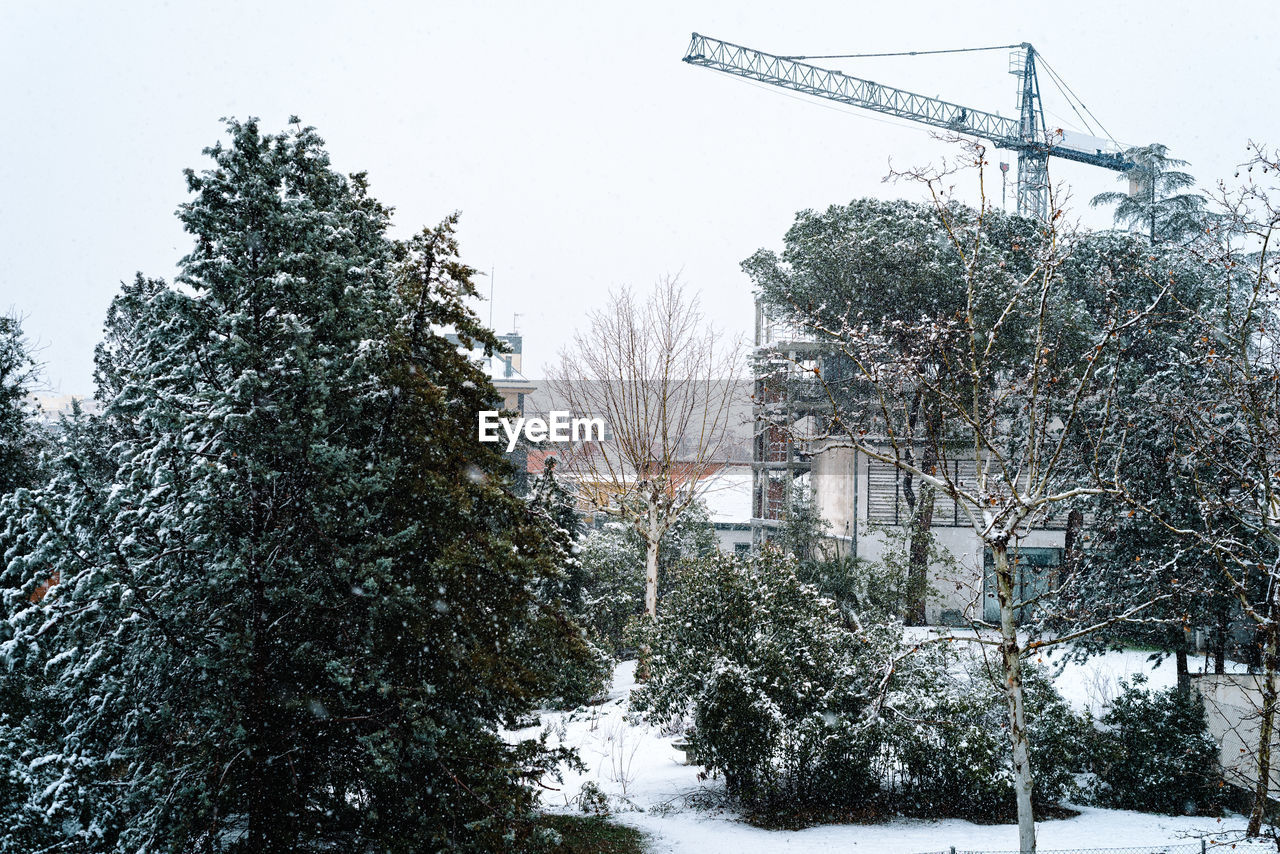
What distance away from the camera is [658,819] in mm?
13031

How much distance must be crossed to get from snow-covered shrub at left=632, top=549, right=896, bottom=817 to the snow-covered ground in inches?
32.7

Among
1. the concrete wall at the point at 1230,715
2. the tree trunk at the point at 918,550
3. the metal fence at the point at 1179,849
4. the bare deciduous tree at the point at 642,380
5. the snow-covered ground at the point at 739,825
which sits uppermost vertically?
the bare deciduous tree at the point at 642,380

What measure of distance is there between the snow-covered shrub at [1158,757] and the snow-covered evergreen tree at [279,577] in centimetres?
944

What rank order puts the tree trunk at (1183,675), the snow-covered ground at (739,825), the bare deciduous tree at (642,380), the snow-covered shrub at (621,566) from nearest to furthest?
the snow-covered ground at (739,825) < the tree trunk at (1183,675) < the bare deciduous tree at (642,380) < the snow-covered shrub at (621,566)

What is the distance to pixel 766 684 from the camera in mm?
12883

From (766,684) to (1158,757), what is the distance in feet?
20.1

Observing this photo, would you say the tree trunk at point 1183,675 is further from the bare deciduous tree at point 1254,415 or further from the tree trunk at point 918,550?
the tree trunk at point 918,550

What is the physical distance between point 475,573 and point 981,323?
714 inches

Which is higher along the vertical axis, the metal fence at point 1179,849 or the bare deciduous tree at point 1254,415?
the bare deciduous tree at point 1254,415

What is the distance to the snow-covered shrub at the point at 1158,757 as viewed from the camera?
13508 millimetres

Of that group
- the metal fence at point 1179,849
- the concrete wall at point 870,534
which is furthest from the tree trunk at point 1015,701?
the concrete wall at point 870,534

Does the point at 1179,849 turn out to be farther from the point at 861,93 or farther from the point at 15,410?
the point at 861,93

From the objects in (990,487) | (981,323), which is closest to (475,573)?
(990,487)

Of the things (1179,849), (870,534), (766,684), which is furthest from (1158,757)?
(870,534)
